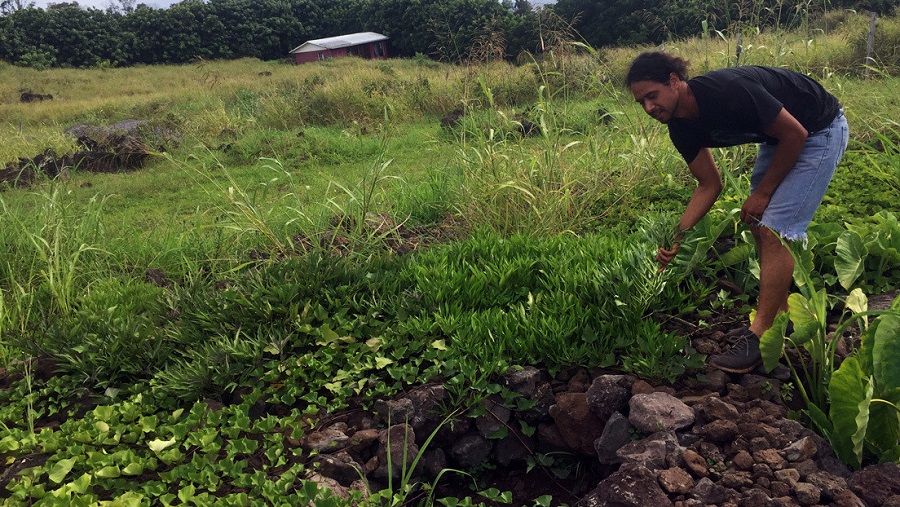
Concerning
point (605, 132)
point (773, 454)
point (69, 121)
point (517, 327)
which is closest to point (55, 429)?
point (517, 327)

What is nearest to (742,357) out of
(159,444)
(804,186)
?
(804,186)

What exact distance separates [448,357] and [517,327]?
35cm

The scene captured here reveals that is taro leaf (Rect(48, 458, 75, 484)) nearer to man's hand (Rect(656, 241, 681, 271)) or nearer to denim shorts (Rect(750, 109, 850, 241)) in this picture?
man's hand (Rect(656, 241, 681, 271))

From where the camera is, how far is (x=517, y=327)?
9.14 ft

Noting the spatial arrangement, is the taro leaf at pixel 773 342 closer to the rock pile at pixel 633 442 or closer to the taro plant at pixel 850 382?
the taro plant at pixel 850 382

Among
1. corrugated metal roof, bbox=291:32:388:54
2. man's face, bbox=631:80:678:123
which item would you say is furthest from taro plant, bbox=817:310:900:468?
corrugated metal roof, bbox=291:32:388:54

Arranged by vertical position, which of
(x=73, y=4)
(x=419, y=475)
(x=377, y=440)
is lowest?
(x=419, y=475)

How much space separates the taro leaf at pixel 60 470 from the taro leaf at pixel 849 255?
3295mm

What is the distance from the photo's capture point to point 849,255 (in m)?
2.82

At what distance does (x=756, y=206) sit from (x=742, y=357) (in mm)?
658

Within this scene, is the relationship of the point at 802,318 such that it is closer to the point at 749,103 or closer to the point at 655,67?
the point at 749,103

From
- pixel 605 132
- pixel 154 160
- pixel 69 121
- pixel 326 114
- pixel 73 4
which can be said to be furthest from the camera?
pixel 73 4

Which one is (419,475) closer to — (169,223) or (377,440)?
(377,440)

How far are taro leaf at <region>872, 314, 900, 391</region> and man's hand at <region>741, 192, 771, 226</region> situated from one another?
75 centimetres
